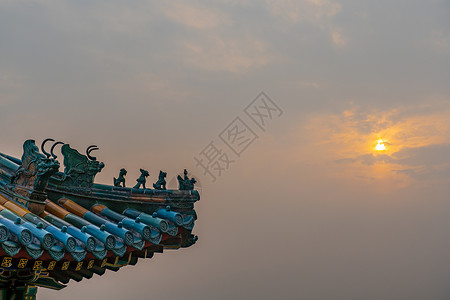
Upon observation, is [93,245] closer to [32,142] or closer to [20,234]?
[20,234]

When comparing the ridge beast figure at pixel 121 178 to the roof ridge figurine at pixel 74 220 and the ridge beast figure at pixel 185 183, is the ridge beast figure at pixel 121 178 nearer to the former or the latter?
the roof ridge figurine at pixel 74 220

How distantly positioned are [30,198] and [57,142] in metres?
0.83

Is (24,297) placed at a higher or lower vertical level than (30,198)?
lower

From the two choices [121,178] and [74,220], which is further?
[121,178]

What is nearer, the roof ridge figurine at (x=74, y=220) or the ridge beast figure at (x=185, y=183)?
the roof ridge figurine at (x=74, y=220)

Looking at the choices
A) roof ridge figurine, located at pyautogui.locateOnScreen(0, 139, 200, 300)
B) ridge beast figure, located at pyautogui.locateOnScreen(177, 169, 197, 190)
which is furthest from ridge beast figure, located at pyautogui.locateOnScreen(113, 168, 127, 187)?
ridge beast figure, located at pyautogui.locateOnScreen(177, 169, 197, 190)

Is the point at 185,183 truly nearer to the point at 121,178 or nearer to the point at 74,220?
the point at 121,178

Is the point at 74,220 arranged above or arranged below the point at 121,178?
below

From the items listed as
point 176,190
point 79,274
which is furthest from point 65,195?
point 176,190

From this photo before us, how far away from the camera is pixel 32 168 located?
6.23 metres

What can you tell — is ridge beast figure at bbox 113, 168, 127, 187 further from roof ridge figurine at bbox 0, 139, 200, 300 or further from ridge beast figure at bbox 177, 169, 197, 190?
ridge beast figure at bbox 177, 169, 197, 190

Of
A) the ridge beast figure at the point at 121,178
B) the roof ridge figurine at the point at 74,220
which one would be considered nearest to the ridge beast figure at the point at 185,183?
the roof ridge figurine at the point at 74,220

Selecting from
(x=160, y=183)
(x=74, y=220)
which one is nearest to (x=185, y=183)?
(x=160, y=183)

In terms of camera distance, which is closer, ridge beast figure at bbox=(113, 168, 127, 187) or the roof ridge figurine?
the roof ridge figurine
